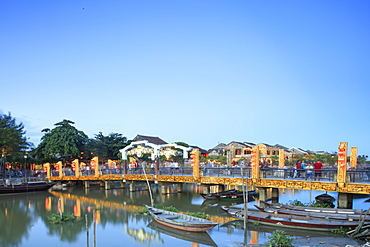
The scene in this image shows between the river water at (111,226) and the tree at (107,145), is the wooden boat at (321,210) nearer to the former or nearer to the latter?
the river water at (111,226)

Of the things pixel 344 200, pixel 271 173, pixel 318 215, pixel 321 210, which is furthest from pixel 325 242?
pixel 271 173

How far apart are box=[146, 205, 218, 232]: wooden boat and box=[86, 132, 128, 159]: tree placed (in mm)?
29954

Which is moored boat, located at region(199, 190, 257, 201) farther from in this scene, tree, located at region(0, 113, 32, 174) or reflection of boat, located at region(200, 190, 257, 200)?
tree, located at region(0, 113, 32, 174)

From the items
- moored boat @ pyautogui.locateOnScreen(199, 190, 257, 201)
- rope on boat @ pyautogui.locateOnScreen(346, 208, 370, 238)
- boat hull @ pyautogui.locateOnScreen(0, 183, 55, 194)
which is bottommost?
boat hull @ pyautogui.locateOnScreen(0, 183, 55, 194)

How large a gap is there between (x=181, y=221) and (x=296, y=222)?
5.62 metres

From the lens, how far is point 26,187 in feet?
108

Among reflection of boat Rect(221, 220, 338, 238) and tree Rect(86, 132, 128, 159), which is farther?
tree Rect(86, 132, 128, 159)

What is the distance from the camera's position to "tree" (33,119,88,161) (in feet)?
139

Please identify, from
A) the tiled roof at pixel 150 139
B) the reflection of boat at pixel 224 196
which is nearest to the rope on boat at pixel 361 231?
the reflection of boat at pixel 224 196

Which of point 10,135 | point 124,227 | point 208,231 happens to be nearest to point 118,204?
point 124,227

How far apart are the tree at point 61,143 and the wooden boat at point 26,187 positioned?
24.5 feet

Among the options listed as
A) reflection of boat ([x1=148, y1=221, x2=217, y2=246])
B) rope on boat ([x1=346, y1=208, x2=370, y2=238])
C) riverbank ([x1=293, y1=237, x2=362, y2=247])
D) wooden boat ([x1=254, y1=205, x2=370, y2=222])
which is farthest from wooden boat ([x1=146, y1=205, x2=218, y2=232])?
rope on boat ([x1=346, y1=208, x2=370, y2=238])

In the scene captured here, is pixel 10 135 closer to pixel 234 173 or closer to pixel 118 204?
pixel 118 204

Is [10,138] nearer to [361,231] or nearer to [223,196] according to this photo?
[223,196]
